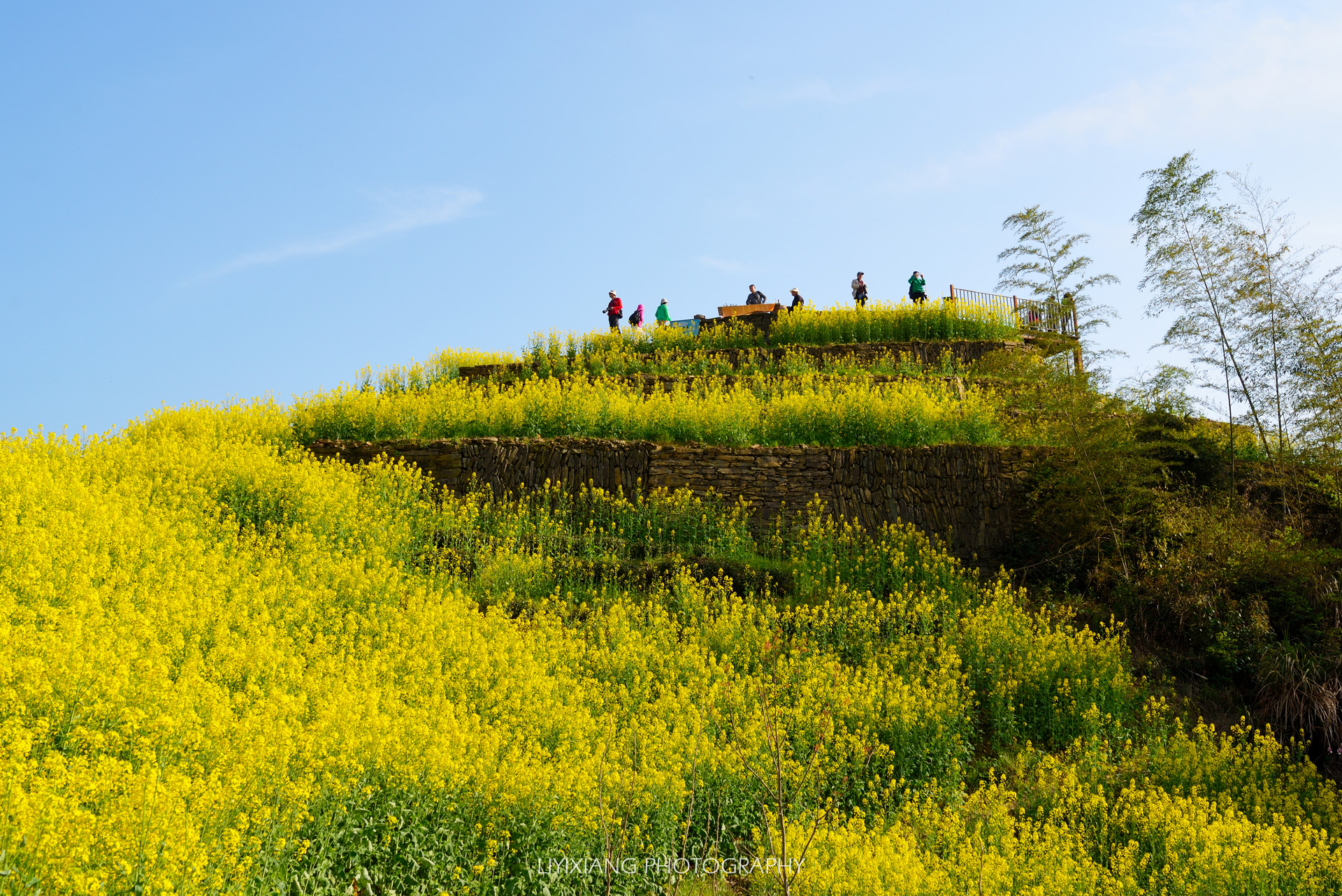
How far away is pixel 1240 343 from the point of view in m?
12.8

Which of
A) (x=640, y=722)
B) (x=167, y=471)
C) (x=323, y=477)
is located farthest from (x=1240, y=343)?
(x=167, y=471)

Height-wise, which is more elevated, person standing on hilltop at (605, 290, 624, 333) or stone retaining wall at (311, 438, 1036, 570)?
person standing on hilltop at (605, 290, 624, 333)

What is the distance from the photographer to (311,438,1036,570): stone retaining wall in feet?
43.1

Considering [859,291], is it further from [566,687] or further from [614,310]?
[566,687]

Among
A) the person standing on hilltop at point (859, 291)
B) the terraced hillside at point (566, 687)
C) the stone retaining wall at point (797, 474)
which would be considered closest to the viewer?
the terraced hillside at point (566, 687)

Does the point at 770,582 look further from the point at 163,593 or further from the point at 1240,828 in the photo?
the point at 163,593

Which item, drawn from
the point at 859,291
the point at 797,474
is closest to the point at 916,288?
the point at 859,291

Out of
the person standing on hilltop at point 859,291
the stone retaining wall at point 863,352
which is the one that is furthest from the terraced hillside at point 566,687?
the person standing on hilltop at point 859,291

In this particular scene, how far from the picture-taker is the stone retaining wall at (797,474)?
13.1 meters

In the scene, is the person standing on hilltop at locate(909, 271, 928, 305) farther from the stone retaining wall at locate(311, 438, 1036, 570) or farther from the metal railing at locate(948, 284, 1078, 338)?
the stone retaining wall at locate(311, 438, 1036, 570)

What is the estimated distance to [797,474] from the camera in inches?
532

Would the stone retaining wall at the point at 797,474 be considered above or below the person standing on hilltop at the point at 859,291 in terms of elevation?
below

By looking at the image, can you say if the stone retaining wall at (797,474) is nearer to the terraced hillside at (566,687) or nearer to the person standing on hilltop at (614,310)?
the terraced hillside at (566,687)

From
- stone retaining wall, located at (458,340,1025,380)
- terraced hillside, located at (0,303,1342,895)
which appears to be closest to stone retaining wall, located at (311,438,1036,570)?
terraced hillside, located at (0,303,1342,895)
